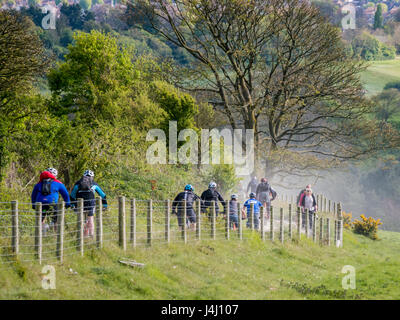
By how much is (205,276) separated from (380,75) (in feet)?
403

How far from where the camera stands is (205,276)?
1555 centimetres

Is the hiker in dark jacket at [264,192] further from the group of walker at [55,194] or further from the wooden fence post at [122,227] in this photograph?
the wooden fence post at [122,227]

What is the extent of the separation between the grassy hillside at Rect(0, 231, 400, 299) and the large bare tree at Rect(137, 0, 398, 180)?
58.1 ft

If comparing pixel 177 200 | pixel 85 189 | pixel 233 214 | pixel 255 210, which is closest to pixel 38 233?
pixel 85 189

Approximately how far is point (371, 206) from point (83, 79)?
2429 inches

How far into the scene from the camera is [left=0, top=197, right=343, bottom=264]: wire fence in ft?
45.0

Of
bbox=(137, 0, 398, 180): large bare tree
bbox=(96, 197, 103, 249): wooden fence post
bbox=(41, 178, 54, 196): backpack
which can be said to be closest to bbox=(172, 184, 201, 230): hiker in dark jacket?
bbox=(96, 197, 103, 249): wooden fence post

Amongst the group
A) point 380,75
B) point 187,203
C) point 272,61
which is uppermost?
point 380,75

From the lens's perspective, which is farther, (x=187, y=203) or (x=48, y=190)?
(x=187, y=203)

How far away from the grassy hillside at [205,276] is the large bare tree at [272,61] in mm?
17710

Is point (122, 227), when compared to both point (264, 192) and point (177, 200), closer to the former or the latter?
point (177, 200)

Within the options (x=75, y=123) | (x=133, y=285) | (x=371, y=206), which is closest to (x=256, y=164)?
(x=75, y=123)
